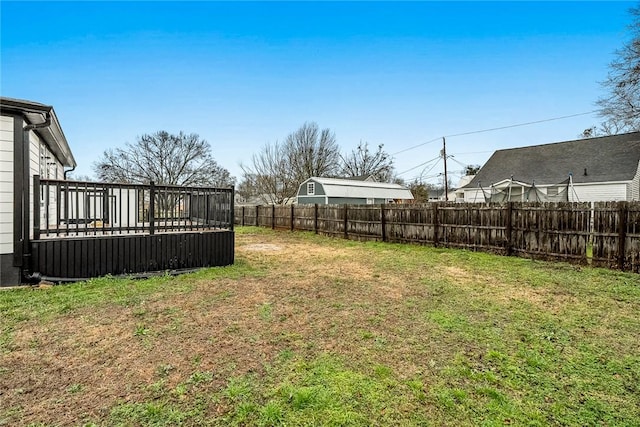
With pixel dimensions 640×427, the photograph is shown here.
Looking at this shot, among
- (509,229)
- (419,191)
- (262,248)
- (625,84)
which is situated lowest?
(262,248)

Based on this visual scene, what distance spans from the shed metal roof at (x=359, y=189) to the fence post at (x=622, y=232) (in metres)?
17.5

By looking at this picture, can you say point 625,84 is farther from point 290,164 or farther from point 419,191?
point 290,164

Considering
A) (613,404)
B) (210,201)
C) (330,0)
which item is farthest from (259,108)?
(613,404)

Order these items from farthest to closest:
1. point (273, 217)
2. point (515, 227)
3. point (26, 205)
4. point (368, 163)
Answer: point (368, 163) < point (273, 217) < point (515, 227) < point (26, 205)

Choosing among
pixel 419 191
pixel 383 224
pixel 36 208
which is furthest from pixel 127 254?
pixel 419 191

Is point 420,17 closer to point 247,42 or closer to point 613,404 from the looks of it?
point 247,42

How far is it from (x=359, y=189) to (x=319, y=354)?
23139 mm

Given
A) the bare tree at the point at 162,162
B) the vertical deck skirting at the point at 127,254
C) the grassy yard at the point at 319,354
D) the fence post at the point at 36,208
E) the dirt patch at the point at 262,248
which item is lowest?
the grassy yard at the point at 319,354

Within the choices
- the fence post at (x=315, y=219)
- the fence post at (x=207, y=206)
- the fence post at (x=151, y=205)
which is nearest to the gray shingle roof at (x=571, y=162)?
the fence post at (x=315, y=219)

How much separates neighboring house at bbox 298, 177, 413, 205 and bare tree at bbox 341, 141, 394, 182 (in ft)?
25.0

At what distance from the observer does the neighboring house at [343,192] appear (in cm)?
2327

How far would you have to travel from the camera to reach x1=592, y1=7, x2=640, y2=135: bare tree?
41.4 feet

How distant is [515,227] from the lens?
784 centimetres

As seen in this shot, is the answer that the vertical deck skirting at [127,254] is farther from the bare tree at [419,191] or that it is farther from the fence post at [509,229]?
the bare tree at [419,191]
